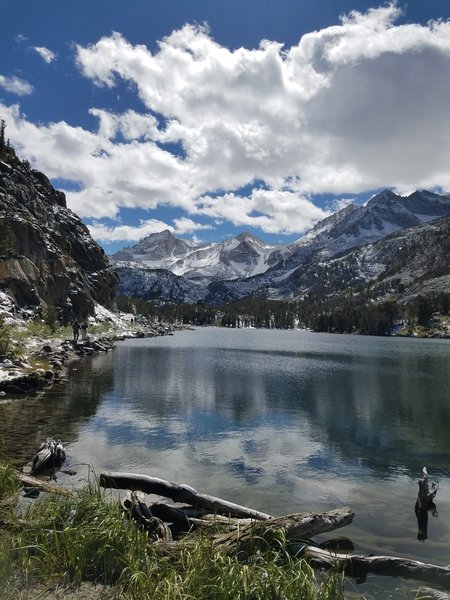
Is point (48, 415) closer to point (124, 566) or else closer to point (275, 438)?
point (275, 438)

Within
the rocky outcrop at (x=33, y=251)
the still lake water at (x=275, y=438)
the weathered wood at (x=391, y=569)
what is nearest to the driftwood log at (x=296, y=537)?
the weathered wood at (x=391, y=569)

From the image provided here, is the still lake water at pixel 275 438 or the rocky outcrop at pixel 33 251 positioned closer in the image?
the still lake water at pixel 275 438

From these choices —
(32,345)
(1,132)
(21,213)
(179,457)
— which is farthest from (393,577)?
(1,132)

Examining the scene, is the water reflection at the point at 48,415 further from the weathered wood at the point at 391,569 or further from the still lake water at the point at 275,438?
the weathered wood at the point at 391,569

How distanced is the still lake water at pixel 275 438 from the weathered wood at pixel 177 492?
179 inches

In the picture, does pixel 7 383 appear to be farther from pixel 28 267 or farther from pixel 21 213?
pixel 21 213

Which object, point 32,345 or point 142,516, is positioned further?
point 32,345

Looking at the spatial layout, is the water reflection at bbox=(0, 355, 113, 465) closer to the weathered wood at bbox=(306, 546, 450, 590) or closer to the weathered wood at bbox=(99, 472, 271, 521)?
the weathered wood at bbox=(99, 472, 271, 521)

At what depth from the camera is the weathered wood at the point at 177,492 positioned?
57.8ft

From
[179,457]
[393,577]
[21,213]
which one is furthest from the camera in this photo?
[21,213]

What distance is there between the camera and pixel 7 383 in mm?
47875

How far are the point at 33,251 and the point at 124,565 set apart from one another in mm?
144326

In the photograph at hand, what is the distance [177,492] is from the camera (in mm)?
18875

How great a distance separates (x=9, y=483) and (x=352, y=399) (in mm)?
46317
